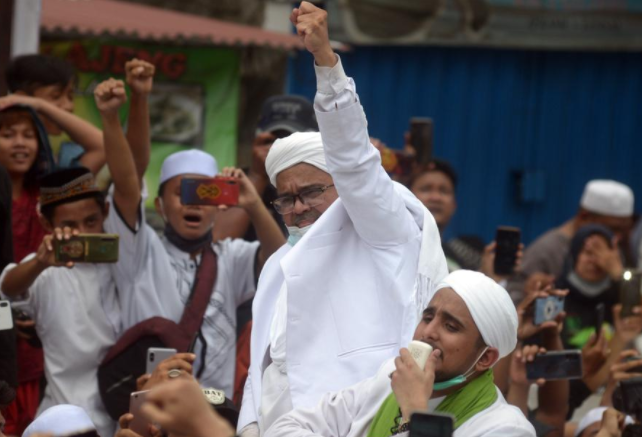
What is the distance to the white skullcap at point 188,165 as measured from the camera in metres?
5.21

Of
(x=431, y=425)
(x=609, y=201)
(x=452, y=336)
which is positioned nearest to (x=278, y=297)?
(x=452, y=336)

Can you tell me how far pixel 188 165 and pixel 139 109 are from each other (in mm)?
338

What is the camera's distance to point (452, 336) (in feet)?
11.6

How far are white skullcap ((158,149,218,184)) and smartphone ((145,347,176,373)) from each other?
0.96 meters

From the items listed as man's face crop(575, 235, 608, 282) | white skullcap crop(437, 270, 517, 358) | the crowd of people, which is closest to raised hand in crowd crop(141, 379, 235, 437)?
the crowd of people

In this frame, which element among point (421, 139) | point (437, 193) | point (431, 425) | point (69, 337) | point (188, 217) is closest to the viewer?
point (431, 425)

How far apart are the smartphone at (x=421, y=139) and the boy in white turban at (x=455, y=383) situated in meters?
2.91

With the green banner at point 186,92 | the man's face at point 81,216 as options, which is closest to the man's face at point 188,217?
the man's face at point 81,216

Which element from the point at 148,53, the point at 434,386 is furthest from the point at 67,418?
the point at 148,53

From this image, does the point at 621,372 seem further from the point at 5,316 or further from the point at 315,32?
the point at 5,316

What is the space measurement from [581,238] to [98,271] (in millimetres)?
2993

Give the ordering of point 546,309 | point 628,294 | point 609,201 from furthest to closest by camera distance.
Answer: point 609,201, point 628,294, point 546,309

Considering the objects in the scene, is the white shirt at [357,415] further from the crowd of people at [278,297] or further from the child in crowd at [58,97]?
the child in crowd at [58,97]

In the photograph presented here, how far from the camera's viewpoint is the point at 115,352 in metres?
4.77
